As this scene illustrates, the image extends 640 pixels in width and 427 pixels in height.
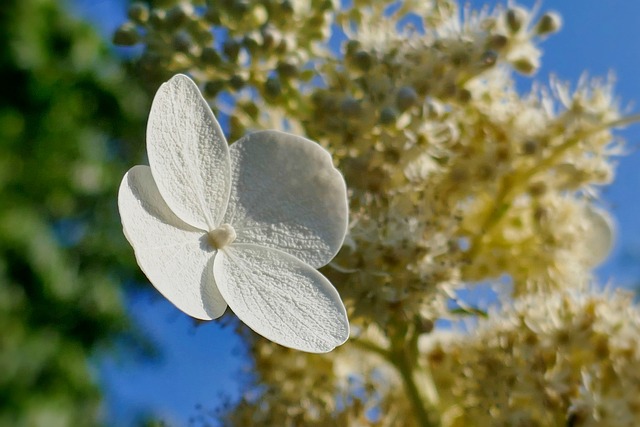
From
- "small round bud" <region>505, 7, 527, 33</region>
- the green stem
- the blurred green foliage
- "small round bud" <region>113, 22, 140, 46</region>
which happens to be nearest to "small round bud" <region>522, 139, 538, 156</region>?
"small round bud" <region>505, 7, 527, 33</region>

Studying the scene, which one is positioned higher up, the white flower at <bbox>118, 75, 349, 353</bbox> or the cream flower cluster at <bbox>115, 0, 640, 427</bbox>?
the white flower at <bbox>118, 75, 349, 353</bbox>

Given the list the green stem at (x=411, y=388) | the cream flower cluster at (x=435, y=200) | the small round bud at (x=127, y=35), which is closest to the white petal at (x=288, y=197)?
the cream flower cluster at (x=435, y=200)

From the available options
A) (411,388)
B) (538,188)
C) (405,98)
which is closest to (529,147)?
(538,188)

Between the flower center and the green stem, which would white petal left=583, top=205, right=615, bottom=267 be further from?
the flower center

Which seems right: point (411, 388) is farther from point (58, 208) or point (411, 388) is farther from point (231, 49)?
point (58, 208)

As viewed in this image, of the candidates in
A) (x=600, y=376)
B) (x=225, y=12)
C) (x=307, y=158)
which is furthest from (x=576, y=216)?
(x=307, y=158)

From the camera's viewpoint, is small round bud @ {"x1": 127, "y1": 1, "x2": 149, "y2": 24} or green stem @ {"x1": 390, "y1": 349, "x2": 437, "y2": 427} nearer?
green stem @ {"x1": 390, "y1": 349, "x2": 437, "y2": 427}
